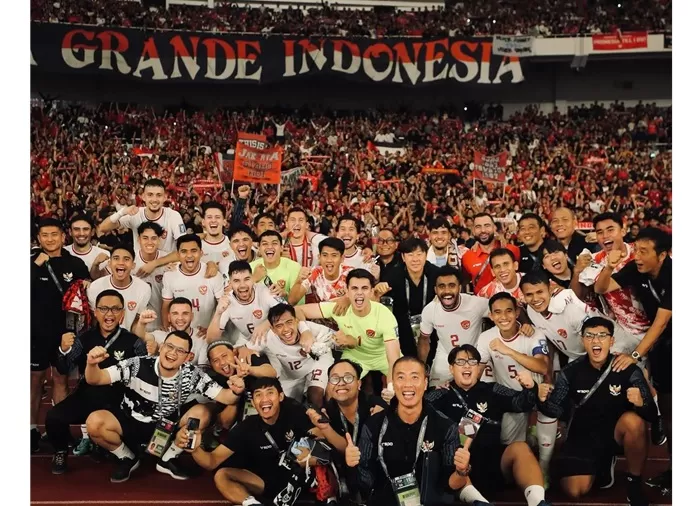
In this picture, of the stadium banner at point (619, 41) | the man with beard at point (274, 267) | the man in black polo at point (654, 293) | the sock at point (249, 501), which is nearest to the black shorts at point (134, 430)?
the sock at point (249, 501)

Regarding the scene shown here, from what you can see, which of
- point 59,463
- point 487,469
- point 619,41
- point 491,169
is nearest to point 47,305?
point 59,463

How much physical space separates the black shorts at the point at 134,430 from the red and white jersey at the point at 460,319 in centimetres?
235

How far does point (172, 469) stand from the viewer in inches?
232

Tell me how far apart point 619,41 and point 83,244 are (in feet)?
83.0

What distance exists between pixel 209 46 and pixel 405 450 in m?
23.3

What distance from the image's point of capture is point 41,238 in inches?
258

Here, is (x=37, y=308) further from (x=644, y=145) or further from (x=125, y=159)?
(x=644, y=145)

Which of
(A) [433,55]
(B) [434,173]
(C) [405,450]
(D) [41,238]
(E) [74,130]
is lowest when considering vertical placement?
(C) [405,450]

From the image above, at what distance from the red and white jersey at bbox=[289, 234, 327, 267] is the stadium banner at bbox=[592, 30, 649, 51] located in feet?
77.8

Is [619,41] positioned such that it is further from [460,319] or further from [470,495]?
[470,495]

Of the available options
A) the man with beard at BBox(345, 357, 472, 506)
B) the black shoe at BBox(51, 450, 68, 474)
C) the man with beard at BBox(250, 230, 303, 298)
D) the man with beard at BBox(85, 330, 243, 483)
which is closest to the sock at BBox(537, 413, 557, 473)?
the man with beard at BBox(345, 357, 472, 506)

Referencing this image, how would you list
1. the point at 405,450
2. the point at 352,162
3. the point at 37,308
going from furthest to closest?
1. the point at 352,162
2. the point at 37,308
3. the point at 405,450

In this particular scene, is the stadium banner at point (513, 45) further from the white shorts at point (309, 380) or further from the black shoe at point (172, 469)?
the black shoe at point (172, 469)

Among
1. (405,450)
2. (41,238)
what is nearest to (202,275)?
(41,238)
